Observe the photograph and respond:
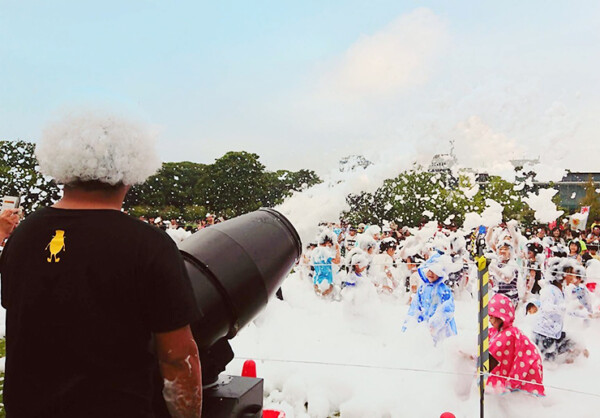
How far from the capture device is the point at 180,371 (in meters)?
1.41

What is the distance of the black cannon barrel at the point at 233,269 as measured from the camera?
1.86 meters

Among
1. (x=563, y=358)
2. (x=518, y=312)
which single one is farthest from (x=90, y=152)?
(x=518, y=312)

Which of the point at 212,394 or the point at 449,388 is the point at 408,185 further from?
the point at 212,394

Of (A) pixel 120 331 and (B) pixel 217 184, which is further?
(B) pixel 217 184

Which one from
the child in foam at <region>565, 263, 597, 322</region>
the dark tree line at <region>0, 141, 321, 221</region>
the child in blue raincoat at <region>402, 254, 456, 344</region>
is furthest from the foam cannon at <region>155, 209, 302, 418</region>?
the dark tree line at <region>0, 141, 321, 221</region>

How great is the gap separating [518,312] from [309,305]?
10.7 ft

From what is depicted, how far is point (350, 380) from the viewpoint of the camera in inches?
185

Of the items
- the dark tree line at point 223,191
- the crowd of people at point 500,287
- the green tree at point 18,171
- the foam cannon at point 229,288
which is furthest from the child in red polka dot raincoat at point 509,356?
the dark tree line at point 223,191

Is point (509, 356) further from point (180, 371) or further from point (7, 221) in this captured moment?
point (7, 221)

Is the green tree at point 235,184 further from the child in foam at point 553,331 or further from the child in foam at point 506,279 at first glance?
the child in foam at point 553,331

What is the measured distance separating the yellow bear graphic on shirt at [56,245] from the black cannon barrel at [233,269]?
0.54 meters

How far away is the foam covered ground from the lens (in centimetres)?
421

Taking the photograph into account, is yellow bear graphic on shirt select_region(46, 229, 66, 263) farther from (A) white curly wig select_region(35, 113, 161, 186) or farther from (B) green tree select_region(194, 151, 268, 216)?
(B) green tree select_region(194, 151, 268, 216)

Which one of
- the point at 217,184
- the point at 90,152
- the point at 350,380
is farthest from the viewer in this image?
the point at 217,184
